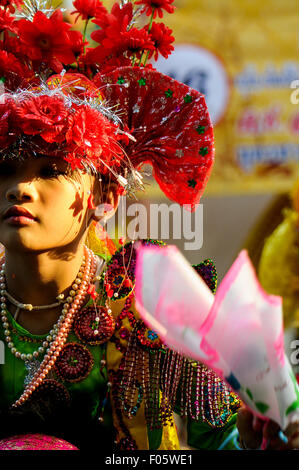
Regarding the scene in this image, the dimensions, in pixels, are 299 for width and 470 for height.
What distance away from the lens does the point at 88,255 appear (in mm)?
1841

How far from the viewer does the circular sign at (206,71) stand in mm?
5691

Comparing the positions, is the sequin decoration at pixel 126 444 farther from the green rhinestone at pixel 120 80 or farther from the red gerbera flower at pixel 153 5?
the red gerbera flower at pixel 153 5

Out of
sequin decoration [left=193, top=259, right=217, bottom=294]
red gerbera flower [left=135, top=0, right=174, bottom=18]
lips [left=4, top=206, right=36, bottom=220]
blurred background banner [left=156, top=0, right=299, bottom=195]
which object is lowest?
sequin decoration [left=193, top=259, right=217, bottom=294]

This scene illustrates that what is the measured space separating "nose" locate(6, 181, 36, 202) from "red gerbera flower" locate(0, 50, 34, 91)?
290 millimetres

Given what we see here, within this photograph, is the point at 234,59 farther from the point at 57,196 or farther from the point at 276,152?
the point at 57,196

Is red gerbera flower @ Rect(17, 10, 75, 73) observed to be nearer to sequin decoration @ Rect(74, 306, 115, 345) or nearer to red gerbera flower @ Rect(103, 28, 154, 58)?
red gerbera flower @ Rect(103, 28, 154, 58)

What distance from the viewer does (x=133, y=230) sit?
1875mm

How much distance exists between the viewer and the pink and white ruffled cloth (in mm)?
1188

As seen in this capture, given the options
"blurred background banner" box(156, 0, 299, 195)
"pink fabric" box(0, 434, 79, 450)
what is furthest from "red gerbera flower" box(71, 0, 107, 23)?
"blurred background banner" box(156, 0, 299, 195)

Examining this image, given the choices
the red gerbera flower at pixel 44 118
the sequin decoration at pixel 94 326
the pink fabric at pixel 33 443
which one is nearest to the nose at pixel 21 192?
the red gerbera flower at pixel 44 118

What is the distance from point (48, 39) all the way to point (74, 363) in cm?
85

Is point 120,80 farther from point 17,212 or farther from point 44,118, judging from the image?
point 17,212

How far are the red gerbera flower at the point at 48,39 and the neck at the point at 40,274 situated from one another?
→ 51cm

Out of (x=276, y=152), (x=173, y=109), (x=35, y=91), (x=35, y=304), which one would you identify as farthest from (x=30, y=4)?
(x=276, y=152)
